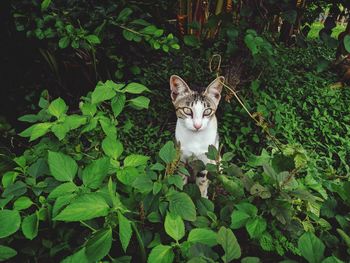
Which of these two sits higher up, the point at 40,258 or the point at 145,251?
the point at 145,251

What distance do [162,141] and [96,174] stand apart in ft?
5.63

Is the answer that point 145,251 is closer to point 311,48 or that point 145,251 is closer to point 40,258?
point 40,258

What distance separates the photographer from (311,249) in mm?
827

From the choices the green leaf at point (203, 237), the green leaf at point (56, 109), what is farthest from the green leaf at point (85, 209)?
the green leaf at point (56, 109)

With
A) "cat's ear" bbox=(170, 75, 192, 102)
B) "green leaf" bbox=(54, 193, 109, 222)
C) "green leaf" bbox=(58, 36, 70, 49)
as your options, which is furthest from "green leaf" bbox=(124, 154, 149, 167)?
"green leaf" bbox=(58, 36, 70, 49)

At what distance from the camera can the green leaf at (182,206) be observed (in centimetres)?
98

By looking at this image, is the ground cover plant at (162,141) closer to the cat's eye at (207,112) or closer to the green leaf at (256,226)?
the green leaf at (256,226)

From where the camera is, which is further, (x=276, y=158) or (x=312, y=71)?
(x=312, y=71)

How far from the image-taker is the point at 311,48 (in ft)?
13.4

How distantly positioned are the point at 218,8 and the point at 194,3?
0.33 m

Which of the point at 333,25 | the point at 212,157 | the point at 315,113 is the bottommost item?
the point at 315,113

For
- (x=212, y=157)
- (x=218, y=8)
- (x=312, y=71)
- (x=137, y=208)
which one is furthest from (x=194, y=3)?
(x=137, y=208)

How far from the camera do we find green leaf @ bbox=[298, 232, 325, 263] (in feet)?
2.68

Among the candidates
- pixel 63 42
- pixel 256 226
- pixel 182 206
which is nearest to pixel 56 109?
pixel 182 206
